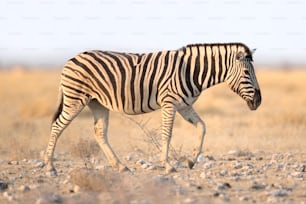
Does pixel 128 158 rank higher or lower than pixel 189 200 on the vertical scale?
higher

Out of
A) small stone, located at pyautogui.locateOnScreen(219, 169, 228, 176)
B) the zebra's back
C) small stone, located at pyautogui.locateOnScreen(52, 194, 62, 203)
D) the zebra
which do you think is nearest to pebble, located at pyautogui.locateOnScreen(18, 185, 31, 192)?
small stone, located at pyautogui.locateOnScreen(52, 194, 62, 203)

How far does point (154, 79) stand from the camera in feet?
37.7

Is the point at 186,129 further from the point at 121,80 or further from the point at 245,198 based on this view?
the point at 245,198

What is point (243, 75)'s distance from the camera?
1152 centimetres

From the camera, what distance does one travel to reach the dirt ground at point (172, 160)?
8586mm

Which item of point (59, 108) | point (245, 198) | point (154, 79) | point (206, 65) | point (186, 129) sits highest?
point (206, 65)

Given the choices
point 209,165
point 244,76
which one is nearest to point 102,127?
point 209,165

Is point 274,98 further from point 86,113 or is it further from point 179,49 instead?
point 179,49

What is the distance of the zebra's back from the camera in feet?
37.7

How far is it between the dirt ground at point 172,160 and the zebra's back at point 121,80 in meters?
0.72

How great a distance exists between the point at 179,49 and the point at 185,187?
3.36 metres

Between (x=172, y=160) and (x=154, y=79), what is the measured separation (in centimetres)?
201

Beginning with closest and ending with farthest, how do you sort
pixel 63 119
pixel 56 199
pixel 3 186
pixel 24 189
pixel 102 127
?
1. pixel 56 199
2. pixel 24 189
3. pixel 3 186
4. pixel 63 119
5. pixel 102 127

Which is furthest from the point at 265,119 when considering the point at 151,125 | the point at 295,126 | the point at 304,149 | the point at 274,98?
the point at 274,98
